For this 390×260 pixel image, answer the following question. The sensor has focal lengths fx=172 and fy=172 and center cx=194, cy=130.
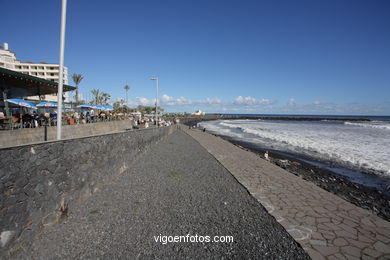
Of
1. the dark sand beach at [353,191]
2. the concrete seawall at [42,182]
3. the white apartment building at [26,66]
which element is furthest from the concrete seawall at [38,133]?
the white apartment building at [26,66]

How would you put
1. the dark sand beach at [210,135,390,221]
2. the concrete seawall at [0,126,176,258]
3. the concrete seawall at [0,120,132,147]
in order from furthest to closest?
the concrete seawall at [0,120,132,147] → the dark sand beach at [210,135,390,221] → the concrete seawall at [0,126,176,258]

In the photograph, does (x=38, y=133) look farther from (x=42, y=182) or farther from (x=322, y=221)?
(x=322, y=221)

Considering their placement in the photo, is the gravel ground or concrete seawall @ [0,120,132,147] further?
concrete seawall @ [0,120,132,147]

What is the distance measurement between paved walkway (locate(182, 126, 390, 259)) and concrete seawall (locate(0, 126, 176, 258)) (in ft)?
15.5

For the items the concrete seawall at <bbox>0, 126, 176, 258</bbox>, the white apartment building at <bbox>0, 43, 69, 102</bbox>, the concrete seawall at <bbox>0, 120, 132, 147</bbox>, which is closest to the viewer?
the concrete seawall at <bbox>0, 126, 176, 258</bbox>

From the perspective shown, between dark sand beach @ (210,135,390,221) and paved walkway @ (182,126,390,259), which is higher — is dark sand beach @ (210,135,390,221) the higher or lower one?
the lower one

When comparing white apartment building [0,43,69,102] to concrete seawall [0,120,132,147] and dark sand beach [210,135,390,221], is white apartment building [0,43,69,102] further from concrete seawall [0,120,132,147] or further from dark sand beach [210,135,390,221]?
dark sand beach [210,135,390,221]

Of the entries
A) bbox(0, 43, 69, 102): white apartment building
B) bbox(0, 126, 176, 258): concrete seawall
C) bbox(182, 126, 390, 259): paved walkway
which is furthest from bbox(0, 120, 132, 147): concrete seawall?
bbox(0, 43, 69, 102): white apartment building

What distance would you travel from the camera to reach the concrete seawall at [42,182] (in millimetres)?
2580

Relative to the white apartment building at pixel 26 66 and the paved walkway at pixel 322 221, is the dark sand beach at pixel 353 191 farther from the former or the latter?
the white apartment building at pixel 26 66

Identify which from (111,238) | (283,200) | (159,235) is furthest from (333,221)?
(111,238)

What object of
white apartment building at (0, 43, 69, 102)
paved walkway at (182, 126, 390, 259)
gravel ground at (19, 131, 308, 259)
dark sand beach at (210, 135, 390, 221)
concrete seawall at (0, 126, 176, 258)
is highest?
white apartment building at (0, 43, 69, 102)

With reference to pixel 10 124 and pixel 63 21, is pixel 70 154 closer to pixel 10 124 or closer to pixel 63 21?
pixel 63 21

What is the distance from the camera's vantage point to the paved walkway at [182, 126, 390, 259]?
9.87ft
